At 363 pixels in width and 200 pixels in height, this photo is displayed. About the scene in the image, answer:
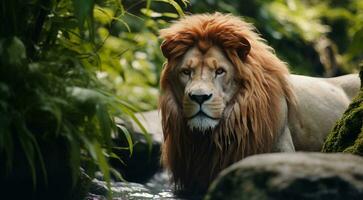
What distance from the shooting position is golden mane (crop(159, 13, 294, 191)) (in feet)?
17.2

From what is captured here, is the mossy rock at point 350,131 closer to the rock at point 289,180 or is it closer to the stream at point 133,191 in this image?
the stream at point 133,191

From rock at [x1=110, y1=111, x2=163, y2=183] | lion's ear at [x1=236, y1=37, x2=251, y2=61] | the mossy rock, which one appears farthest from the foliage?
rock at [x1=110, y1=111, x2=163, y2=183]

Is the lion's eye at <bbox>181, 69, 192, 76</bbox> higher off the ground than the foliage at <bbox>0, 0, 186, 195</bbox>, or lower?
lower

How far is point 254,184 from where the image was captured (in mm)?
3070

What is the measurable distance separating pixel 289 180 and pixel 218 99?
2032mm

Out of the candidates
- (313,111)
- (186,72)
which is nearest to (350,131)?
(186,72)

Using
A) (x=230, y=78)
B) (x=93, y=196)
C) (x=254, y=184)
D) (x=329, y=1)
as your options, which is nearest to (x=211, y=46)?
(x=230, y=78)

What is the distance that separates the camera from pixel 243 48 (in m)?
5.27

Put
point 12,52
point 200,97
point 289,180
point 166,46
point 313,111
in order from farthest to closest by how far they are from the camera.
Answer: point 313,111 → point 166,46 → point 200,97 → point 12,52 → point 289,180

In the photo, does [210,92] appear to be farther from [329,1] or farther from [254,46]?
[329,1]

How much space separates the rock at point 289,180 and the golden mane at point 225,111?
205 centimetres

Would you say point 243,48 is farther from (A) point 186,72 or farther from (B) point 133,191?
(B) point 133,191

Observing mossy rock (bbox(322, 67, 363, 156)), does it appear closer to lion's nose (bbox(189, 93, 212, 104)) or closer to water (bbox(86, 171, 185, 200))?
lion's nose (bbox(189, 93, 212, 104))

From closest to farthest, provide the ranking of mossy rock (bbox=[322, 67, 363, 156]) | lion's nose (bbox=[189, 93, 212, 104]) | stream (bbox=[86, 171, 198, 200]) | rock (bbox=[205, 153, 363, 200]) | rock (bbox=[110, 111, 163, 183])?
1. rock (bbox=[205, 153, 363, 200])
2. mossy rock (bbox=[322, 67, 363, 156])
3. stream (bbox=[86, 171, 198, 200])
4. lion's nose (bbox=[189, 93, 212, 104])
5. rock (bbox=[110, 111, 163, 183])
